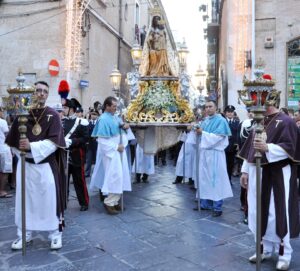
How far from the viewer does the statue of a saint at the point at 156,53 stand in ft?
25.1

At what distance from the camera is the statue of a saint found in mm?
7645

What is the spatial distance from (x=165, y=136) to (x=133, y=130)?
0.63 metres

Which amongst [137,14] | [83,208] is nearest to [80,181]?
[83,208]

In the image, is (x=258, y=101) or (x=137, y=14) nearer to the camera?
(x=258, y=101)

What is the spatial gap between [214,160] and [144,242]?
2149 millimetres

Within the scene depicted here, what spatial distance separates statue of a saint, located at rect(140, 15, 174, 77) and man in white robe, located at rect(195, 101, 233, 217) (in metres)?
1.25

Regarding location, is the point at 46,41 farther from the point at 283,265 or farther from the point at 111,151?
the point at 283,265

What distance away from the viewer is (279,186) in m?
4.41

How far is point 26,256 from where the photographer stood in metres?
4.77

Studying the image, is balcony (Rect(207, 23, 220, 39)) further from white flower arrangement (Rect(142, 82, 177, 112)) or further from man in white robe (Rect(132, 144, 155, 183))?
white flower arrangement (Rect(142, 82, 177, 112))

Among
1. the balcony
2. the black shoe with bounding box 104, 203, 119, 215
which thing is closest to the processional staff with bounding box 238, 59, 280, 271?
the black shoe with bounding box 104, 203, 119, 215

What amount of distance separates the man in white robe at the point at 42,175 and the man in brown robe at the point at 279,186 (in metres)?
2.21

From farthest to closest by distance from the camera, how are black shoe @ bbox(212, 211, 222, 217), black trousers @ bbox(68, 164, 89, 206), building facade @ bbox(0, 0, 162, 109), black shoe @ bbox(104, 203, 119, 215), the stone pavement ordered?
1. building facade @ bbox(0, 0, 162, 109)
2. black trousers @ bbox(68, 164, 89, 206)
3. black shoe @ bbox(104, 203, 119, 215)
4. black shoe @ bbox(212, 211, 222, 217)
5. the stone pavement

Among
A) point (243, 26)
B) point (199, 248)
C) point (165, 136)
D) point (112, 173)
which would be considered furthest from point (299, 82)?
point (199, 248)
